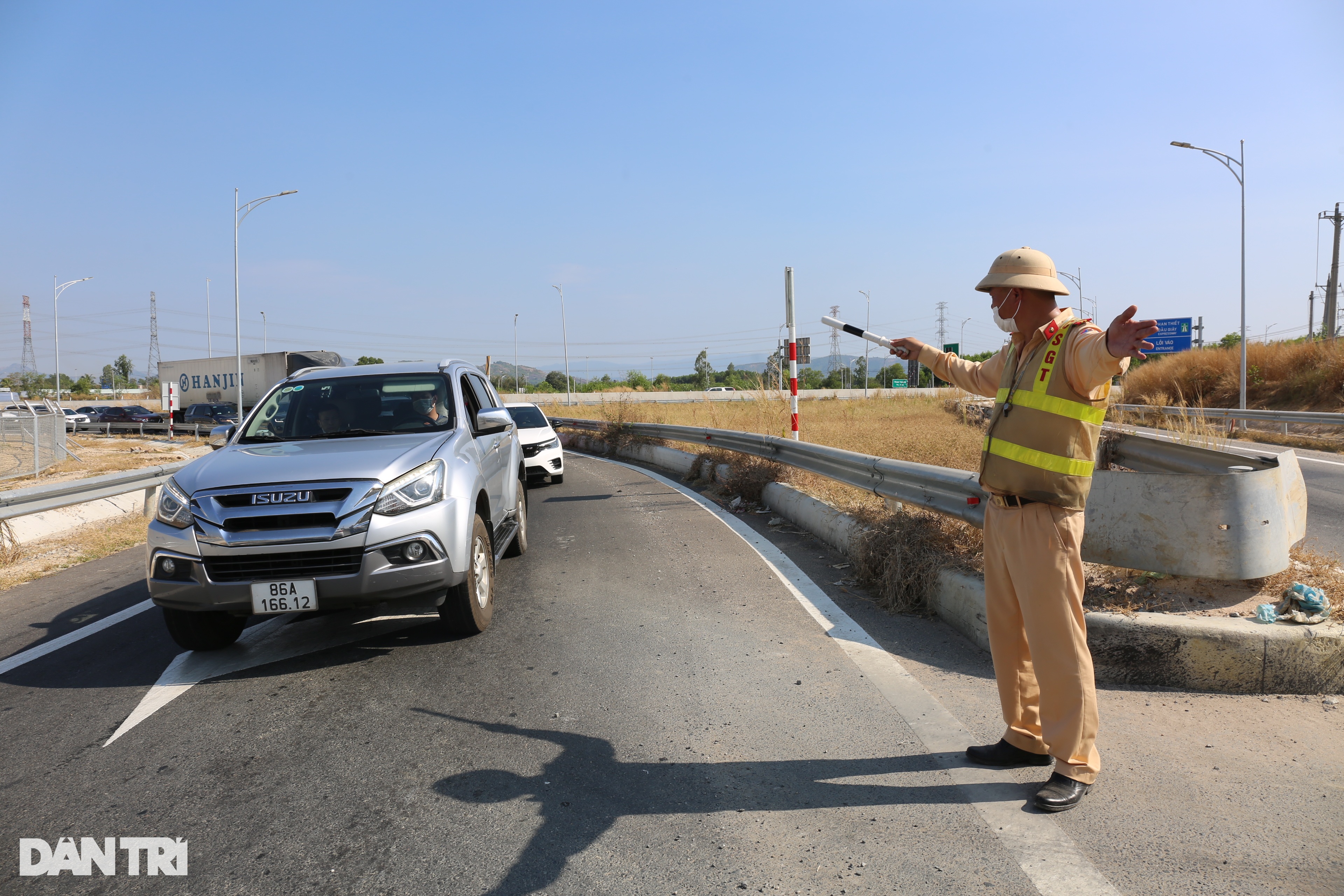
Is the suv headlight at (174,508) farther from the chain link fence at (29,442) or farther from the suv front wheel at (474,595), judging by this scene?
the chain link fence at (29,442)

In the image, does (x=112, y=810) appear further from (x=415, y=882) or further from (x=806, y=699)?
(x=806, y=699)

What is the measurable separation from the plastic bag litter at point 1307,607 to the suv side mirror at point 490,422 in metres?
4.61

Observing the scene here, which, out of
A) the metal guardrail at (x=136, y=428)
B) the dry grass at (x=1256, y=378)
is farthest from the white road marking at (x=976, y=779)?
the metal guardrail at (x=136, y=428)

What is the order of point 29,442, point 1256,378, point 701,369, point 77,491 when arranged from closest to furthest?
1. point 77,491
2. point 29,442
3. point 1256,378
4. point 701,369

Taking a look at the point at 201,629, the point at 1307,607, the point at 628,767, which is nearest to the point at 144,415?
the point at 201,629

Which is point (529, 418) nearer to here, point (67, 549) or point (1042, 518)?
point (67, 549)

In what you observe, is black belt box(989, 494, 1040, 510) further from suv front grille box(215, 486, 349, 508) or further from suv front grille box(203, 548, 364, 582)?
suv front grille box(215, 486, 349, 508)

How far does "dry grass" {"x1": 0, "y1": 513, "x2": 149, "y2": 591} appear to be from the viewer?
→ 25.5 feet

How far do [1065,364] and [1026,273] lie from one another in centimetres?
44

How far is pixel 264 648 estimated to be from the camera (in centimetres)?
522

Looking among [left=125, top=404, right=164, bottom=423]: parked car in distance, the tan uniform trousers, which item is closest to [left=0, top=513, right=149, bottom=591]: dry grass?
the tan uniform trousers

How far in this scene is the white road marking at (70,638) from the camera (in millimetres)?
4984

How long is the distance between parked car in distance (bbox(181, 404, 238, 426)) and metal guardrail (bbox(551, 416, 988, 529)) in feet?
119

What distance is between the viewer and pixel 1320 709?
12.3 feet
